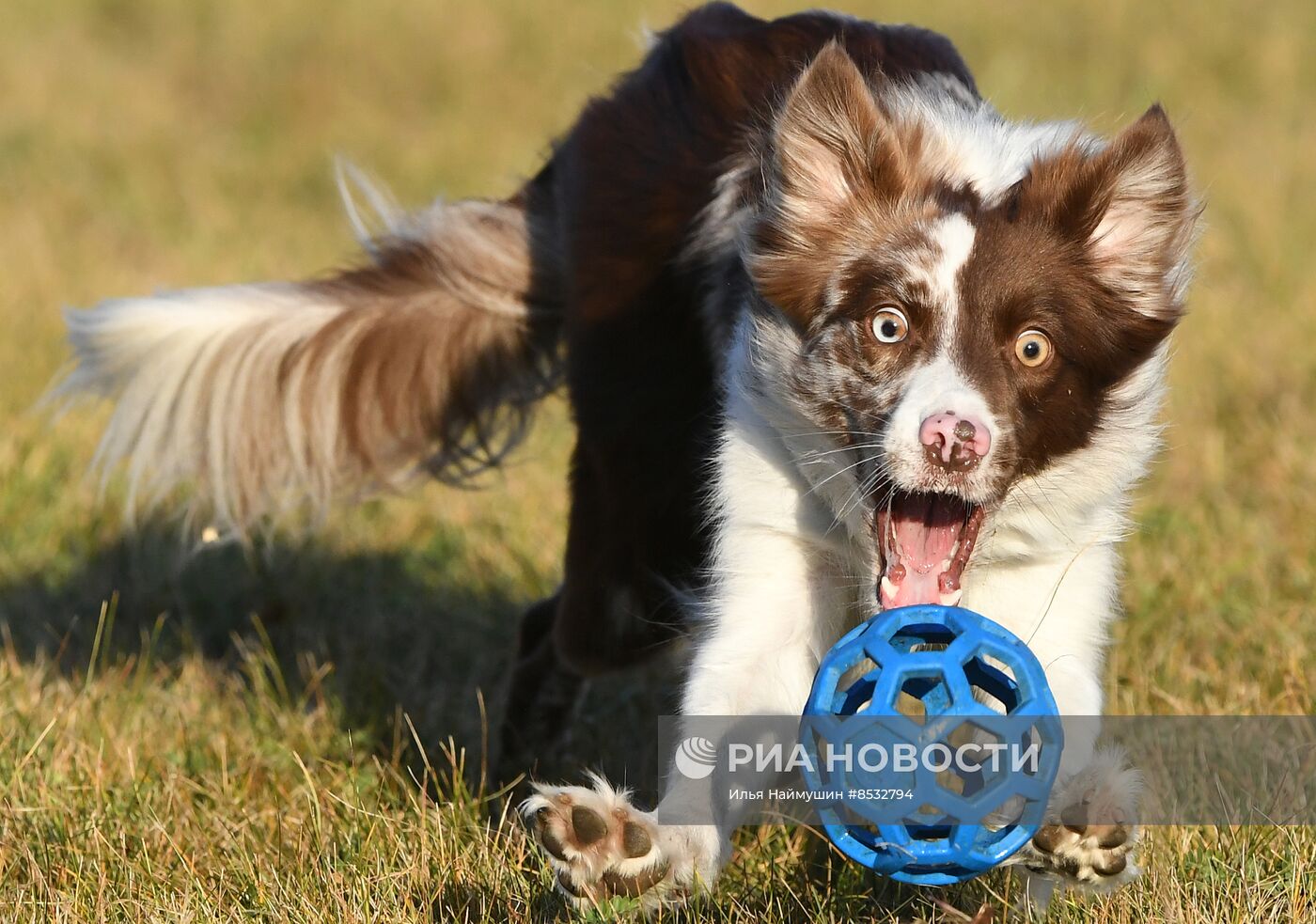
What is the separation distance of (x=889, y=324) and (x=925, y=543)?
0.43 metres

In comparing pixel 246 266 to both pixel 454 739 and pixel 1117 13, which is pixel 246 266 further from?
pixel 1117 13

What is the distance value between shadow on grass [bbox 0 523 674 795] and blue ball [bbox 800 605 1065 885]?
153 centimetres

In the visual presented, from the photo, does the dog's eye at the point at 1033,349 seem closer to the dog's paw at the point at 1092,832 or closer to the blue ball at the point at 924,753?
the blue ball at the point at 924,753

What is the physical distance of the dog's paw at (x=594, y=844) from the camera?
113 inches

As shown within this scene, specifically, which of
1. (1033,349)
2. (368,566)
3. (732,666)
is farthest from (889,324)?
(368,566)

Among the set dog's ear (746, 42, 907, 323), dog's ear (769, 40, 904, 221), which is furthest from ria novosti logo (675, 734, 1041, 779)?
dog's ear (769, 40, 904, 221)

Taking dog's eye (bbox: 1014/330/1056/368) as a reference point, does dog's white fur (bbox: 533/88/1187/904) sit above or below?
below

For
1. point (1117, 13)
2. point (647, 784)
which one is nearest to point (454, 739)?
point (647, 784)

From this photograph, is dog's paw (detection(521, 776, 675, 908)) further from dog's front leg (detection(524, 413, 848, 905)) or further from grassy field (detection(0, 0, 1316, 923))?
grassy field (detection(0, 0, 1316, 923))

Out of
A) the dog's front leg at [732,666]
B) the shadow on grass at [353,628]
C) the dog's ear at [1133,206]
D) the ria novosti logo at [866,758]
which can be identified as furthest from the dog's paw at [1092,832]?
the shadow on grass at [353,628]

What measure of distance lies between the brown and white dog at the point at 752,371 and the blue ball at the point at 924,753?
158 millimetres

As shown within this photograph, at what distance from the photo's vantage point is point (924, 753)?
2.89 meters

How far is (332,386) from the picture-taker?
16.2ft

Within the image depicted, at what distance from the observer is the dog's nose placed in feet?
9.96
